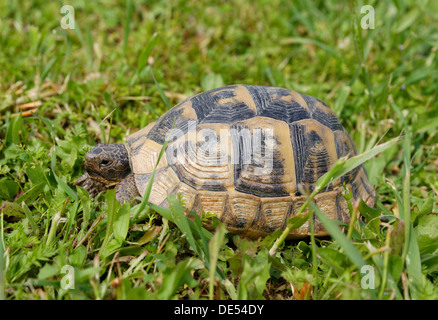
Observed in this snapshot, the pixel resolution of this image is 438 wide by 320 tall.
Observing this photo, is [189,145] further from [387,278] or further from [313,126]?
[387,278]

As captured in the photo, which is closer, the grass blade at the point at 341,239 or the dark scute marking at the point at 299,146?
the grass blade at the point at 341,239

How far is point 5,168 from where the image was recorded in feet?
9.21

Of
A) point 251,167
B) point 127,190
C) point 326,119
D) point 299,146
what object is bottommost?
point 127,190

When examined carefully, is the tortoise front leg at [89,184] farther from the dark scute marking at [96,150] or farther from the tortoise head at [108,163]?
the dark scute marking at [96,150]

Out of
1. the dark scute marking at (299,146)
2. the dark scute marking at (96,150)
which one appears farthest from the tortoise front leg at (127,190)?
the dark scute marking at (299,146)

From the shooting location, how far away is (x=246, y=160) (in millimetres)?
2615

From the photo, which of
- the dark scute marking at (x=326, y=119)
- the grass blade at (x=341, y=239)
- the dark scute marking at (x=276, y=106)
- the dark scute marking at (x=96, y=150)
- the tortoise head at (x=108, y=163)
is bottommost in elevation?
the grass blade at (x=341, y=239)

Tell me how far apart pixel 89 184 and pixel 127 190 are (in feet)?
1.13

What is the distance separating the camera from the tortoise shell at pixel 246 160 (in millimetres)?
2586

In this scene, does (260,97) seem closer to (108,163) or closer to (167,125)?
(167,125)

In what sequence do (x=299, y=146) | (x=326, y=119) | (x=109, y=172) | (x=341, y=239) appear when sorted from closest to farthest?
1. (x=341, y=239)
2. (x=299, y=146)
3. (x=109, y=172)
4. (x=326, y=119)

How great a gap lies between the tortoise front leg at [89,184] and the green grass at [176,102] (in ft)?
0.28

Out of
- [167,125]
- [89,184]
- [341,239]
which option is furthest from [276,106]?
[89,184]

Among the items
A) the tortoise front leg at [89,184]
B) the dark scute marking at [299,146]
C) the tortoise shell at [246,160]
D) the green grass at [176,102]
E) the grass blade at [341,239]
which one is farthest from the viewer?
the tortoise front leg at [89,184]
